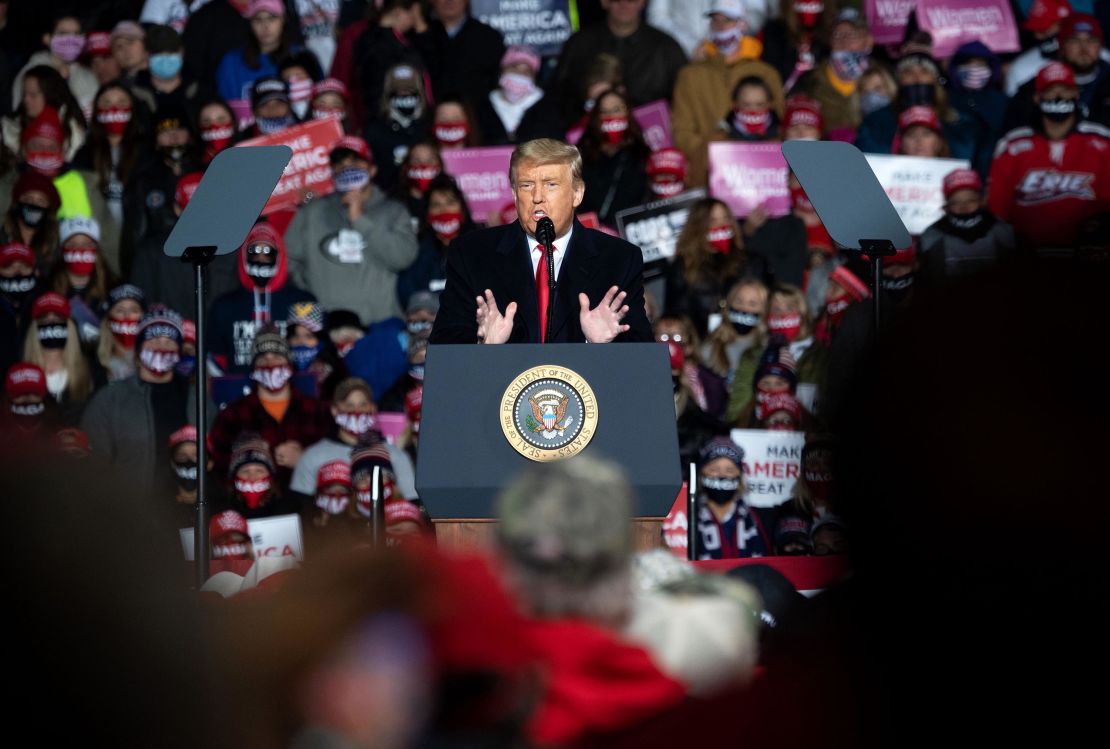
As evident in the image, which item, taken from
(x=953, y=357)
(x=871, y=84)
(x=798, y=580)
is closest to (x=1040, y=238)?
(x=953, y=357)

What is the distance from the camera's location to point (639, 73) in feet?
32.5

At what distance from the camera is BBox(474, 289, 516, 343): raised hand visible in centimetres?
434

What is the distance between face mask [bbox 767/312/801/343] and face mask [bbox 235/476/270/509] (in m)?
2.69

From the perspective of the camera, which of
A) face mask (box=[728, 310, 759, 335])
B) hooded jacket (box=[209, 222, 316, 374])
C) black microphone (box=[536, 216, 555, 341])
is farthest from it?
hooded jacket (box=[209, 222, 316, 374])

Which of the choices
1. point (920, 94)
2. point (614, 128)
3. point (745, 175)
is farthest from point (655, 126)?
point (920, 94)

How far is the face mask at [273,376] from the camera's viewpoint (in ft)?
26.6

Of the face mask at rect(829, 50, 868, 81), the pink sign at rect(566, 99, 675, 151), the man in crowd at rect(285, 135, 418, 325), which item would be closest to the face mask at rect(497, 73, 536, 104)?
the pink sign at rect(566, 99, 675, 151)

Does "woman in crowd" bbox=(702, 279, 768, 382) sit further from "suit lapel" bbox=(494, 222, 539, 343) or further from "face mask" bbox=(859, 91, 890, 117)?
"suit lapel" bbox=(494, 222, 539, 343)

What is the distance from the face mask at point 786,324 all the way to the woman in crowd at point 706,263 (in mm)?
356

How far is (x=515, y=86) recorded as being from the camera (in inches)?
385

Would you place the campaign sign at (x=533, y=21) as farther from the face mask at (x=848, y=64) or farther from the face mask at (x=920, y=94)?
the face mask at (x=920, y=94)

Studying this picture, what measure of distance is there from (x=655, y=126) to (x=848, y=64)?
4.12ft

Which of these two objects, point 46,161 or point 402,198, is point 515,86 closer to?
point 402,198

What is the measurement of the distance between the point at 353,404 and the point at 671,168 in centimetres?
240
